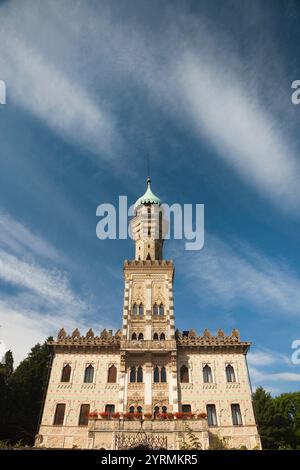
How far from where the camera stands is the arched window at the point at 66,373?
3490cm

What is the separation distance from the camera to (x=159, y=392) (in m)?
33.7

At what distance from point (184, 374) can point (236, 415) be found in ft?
21.1

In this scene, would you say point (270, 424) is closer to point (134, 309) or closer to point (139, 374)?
point (139, 374)

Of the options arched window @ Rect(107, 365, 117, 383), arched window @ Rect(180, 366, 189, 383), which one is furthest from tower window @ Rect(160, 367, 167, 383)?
arched window @ Rect(107, 365, 117, 383)

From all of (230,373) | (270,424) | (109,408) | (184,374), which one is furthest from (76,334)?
(270,424)

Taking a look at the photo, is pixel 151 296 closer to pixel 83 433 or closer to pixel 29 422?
pixel 83 433

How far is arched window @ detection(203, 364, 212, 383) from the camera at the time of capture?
114 feet

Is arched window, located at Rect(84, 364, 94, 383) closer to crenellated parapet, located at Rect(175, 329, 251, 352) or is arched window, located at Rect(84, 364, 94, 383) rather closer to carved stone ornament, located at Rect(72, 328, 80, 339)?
carved stone ornament, located at Rect(72, 328, 80, 339)

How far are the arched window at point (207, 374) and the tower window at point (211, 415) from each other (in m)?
2.52

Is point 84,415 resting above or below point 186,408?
below

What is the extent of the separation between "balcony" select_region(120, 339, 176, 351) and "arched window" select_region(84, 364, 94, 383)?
4338 millimetres

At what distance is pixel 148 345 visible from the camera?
117 feet

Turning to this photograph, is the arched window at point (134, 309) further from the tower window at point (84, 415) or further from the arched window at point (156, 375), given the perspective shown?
the tower window at point (84, 415)

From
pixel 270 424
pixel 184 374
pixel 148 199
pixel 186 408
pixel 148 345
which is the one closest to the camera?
pixel 186 408
